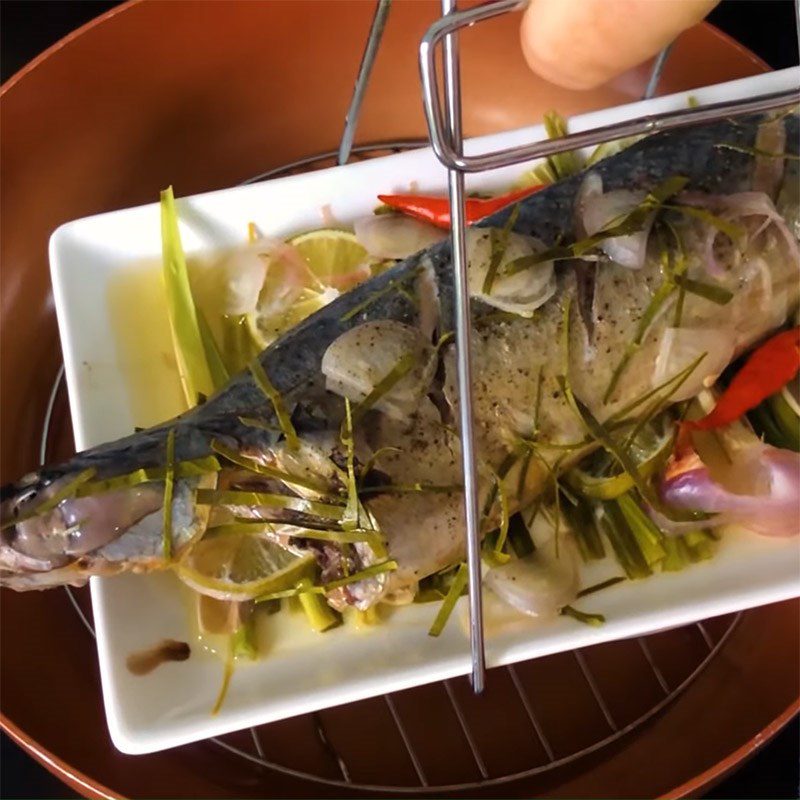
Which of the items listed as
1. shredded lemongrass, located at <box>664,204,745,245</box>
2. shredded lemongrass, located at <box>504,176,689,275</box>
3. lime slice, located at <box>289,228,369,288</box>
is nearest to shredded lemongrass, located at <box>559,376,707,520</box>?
shredded lemongrass, located at <box>504,176,689,275</box>

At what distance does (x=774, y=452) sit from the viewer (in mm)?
1137

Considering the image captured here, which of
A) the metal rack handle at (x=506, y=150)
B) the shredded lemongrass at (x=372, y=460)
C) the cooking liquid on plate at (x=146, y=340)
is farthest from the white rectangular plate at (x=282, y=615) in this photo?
the metal rack handle at (x=506, y=150)

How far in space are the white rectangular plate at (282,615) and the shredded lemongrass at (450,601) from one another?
0.08ft

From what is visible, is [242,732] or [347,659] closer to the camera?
[347,659]

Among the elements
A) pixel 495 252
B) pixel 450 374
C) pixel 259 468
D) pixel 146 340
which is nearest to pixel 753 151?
pixel 495 252

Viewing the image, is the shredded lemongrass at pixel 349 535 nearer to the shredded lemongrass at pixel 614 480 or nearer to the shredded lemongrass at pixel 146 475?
the shredded lemongrass at pixel 146 475

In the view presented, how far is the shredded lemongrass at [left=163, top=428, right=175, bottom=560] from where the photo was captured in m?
0.92

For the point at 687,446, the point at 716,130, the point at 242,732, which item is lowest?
→ the point at 242,732

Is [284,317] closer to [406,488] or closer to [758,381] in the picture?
[406,488]

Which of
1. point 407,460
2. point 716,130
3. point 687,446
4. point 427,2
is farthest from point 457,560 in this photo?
point 427,2

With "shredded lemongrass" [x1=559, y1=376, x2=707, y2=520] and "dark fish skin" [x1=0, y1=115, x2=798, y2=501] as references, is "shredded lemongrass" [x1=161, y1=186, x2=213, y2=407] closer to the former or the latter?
"dark fish skin" [x1=0, y1=115, x2=798, y2=501]

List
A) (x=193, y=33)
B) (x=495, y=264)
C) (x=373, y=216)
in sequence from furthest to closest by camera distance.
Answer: (x=193, y=33) → (x=373, y=216) → (x=495, y=264)

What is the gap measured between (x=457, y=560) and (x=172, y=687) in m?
0.36

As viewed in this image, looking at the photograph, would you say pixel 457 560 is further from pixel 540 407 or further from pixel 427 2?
pixel 427 2
